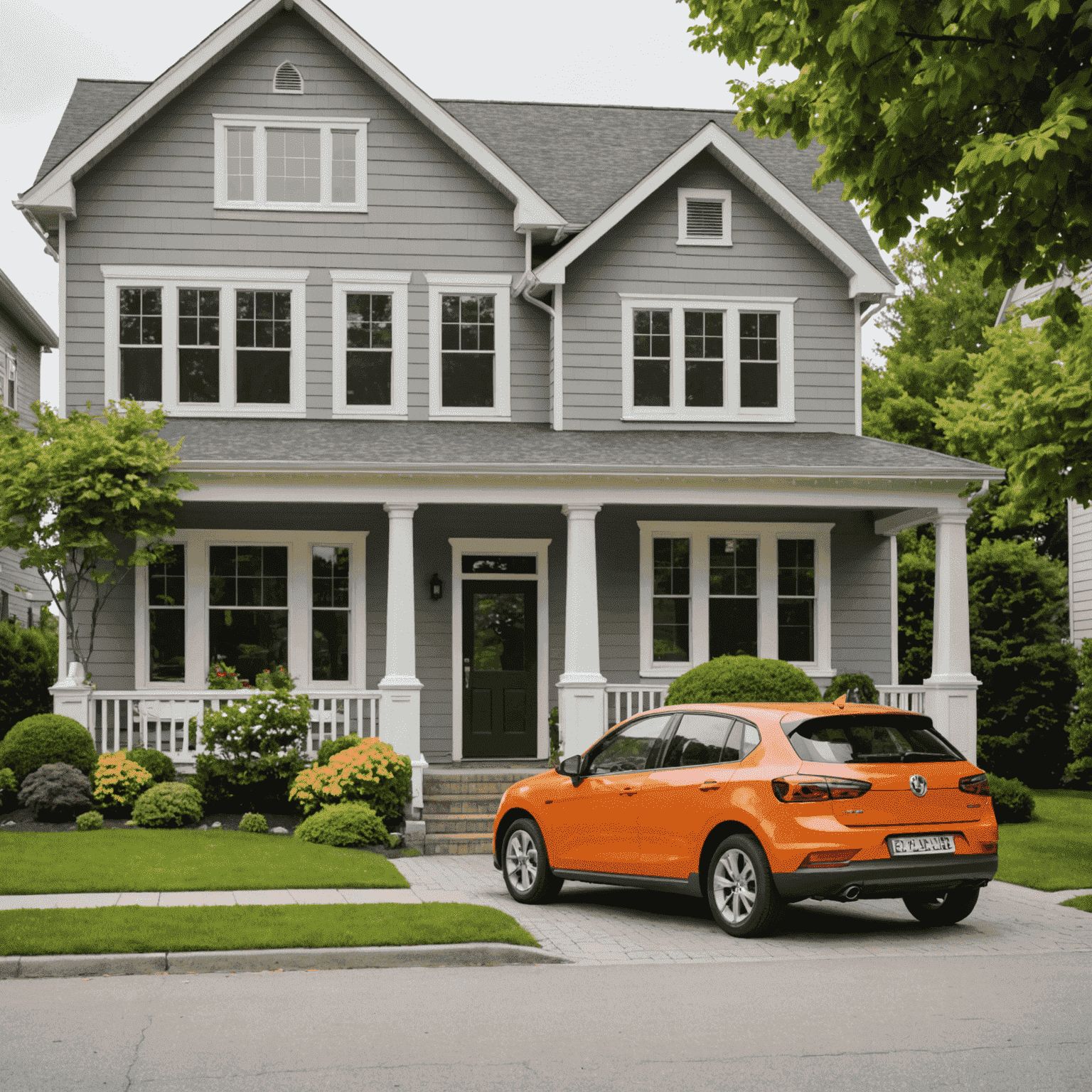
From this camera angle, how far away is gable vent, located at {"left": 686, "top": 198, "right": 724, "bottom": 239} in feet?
61.6

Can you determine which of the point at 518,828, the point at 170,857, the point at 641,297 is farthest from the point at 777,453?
the point at 170,857

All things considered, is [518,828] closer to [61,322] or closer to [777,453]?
[777,453]

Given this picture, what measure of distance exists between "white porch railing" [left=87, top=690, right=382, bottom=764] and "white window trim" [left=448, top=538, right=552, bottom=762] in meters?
1.09

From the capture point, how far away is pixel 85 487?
614 inches

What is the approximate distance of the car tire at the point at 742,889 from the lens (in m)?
9.22

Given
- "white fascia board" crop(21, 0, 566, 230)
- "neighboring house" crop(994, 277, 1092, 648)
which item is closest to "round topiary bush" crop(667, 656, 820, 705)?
"white fascia board" crop(21, 0, 566, 230)

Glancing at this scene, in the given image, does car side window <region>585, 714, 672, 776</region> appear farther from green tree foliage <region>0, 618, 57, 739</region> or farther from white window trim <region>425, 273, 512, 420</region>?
green tree foliage <region>0, 618, 57, 739</region>

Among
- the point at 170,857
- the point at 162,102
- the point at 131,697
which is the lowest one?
the point at 170,857

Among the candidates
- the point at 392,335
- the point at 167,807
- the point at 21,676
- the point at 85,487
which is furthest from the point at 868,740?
the point at 21,676

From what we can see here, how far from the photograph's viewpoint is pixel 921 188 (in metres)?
8.28

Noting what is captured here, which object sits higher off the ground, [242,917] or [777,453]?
[777,453]

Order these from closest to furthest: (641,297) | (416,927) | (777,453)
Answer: (416,927)
(777,453)
(641,297)

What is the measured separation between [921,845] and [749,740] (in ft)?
4.35

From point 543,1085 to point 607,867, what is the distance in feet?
15.5
